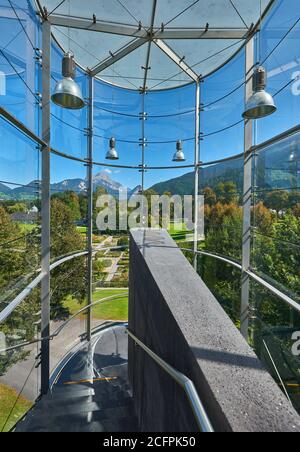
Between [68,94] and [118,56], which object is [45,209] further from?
[118,56]

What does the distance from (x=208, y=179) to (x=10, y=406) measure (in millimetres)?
5246

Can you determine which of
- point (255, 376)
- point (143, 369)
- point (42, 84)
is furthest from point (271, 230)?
point (42, 84)

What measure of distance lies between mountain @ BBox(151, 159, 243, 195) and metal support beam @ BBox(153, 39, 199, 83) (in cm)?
214

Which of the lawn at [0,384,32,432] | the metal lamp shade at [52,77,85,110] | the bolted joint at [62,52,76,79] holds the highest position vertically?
the bolted joint at [62,52,76,79]

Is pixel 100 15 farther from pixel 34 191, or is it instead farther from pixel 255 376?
pixel 255 376

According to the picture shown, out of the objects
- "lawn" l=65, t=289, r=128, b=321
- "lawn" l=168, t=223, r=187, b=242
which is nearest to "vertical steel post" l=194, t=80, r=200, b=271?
"lawn" l=168, t=223, r=187, b=242

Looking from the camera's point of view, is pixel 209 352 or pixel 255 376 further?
pixel 209 352

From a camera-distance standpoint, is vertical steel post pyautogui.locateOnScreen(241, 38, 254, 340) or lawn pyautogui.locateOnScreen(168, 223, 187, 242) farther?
lawn pyautogui.locateOnScreen(168, 223, 187, 242)

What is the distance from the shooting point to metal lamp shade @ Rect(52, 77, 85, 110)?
2475 millimetres

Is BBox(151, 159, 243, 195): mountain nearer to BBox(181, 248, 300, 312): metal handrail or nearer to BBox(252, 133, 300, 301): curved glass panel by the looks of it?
BBox(252, 133, 300, 301): curved glass panel

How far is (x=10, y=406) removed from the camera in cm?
312

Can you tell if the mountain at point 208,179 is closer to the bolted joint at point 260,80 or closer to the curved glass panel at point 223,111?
the curved glass panel at point 223,111

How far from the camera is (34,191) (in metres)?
3.52

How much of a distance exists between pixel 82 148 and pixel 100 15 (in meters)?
2.29
